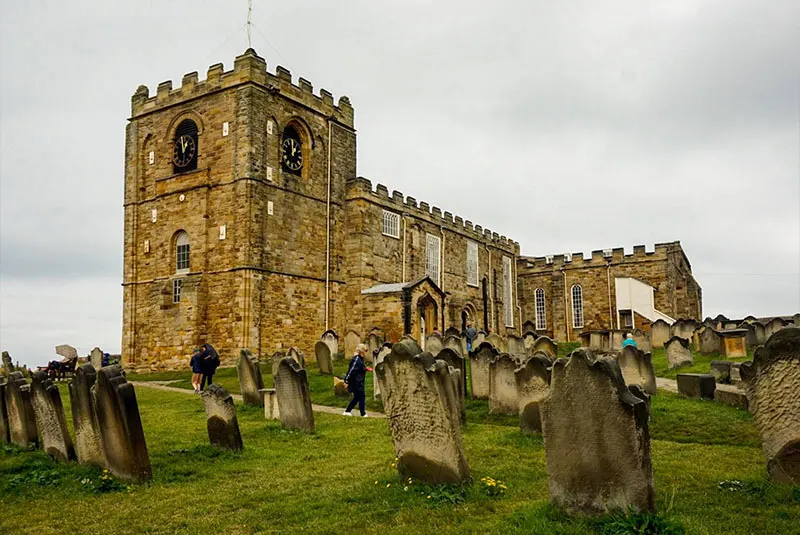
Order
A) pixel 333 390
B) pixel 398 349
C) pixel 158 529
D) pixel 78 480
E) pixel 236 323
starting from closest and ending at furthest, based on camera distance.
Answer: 1. pixel 158 529
2. pixel 398 349
3. pixel 78 480
4. pixel 333 390
5. pixel 236 323

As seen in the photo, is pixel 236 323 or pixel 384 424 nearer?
pixel 384 424

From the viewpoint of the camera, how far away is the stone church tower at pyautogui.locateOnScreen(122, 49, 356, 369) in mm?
26531

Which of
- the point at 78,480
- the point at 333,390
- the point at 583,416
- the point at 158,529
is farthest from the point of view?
the point at 333,390

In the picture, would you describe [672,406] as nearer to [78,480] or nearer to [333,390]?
[333,390]

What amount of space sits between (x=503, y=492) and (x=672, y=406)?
21.0ft

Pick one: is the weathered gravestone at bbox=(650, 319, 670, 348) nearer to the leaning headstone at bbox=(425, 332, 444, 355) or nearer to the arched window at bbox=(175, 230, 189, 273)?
the leaning headstone at bbox=(425, 332, 444, 355)

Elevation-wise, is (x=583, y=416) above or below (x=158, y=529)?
→ above

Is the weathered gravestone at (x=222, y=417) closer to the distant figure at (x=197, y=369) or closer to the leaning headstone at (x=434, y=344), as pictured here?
the distant figure at (x=197, y=369)

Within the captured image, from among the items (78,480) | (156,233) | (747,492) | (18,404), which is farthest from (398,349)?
(156,233)

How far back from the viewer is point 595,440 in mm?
5363

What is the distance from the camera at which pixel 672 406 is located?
454 inches

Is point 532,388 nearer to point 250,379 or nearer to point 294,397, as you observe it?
point 294,397

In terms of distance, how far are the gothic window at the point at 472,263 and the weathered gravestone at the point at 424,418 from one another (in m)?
34.6

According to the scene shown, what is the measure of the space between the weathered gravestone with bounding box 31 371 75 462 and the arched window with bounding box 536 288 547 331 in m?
42.1
